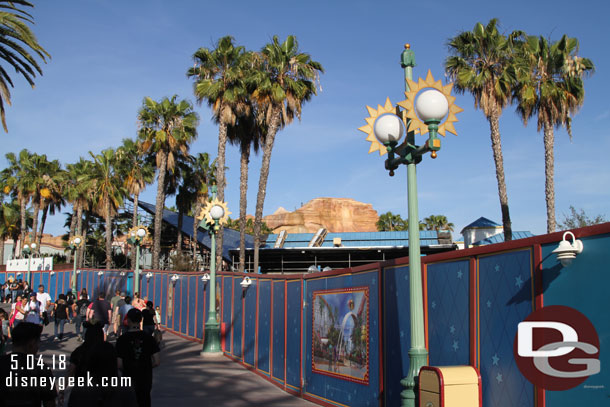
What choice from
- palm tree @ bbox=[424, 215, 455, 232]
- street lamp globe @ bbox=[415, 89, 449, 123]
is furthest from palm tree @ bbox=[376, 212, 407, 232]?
street lamp globe @ bbox=[415, 89, 449, 123]

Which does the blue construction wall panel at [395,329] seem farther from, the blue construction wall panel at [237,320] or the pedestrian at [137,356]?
the blue construction wall panel at [237,320]

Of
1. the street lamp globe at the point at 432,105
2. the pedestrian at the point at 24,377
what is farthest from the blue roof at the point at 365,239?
the pedestrian at the point at 24,377

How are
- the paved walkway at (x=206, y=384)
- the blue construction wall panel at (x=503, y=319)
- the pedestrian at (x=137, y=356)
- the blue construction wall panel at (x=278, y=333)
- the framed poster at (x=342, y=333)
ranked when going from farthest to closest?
the blue construction wall panel at (x=278, y=333) → the paved walkway at (x=206, y=384) → the framed poster at (x=342, y=333) → the pedestrian at (x=137, y=356) → the blue construction wall panel at (x=503, y=319)

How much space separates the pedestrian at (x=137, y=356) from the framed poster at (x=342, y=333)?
11.9 ft

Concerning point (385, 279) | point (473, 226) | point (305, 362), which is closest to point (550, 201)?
point (305, 362)

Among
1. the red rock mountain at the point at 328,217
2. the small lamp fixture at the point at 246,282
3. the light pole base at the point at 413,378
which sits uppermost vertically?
the red rock mountain at the point at 328,217

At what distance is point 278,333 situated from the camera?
14312mm

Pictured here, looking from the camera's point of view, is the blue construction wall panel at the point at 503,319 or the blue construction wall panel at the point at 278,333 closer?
the blue construction wall panel at the point at 503,319

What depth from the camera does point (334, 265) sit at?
46500mm

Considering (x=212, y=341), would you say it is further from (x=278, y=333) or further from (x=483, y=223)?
(x=483, y=223)

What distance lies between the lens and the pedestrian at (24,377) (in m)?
4.73

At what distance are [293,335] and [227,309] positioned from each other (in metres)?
6.14

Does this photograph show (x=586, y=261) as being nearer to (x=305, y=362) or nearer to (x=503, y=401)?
(x=503, y=401)

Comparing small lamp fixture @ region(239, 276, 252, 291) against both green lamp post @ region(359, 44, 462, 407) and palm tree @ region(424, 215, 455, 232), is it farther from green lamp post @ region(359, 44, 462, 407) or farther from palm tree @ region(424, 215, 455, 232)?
palm tree @ region(424, 215, 455, 232)
